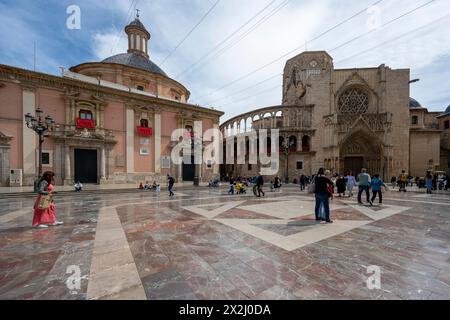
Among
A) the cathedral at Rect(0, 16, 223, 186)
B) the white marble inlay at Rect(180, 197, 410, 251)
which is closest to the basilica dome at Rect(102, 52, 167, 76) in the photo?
the cathedral at Rect(0, 16, 223, 186)

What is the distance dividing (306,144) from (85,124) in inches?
1101

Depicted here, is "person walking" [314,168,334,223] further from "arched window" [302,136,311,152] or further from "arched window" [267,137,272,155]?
"arched window" [302,136,311,152]

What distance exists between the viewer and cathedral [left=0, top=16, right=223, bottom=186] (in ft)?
47.9

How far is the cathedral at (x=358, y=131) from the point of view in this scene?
25.8 meters

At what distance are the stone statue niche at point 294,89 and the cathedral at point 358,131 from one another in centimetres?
457

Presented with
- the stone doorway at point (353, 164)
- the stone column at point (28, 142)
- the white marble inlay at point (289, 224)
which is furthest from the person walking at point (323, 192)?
the stone doorway at point (353, 164)

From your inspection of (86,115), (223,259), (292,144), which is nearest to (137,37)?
(86,115)

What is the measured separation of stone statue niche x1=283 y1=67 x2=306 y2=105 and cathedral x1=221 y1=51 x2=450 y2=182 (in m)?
4.57

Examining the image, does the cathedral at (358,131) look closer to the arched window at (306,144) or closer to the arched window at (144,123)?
the arched window at (306,144)

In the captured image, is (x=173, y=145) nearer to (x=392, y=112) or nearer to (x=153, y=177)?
(x=153, y=177)

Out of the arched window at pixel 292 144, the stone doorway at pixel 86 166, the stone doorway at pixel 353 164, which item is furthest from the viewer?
the arched window at pixel 292 144

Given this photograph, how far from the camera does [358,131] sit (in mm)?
26297

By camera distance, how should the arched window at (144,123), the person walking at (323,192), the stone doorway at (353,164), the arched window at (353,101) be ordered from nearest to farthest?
the person walking at (323,192), the arched window at (144,123), the stone doorway at (353,164), the arched window at (353,101)

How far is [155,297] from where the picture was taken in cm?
217
